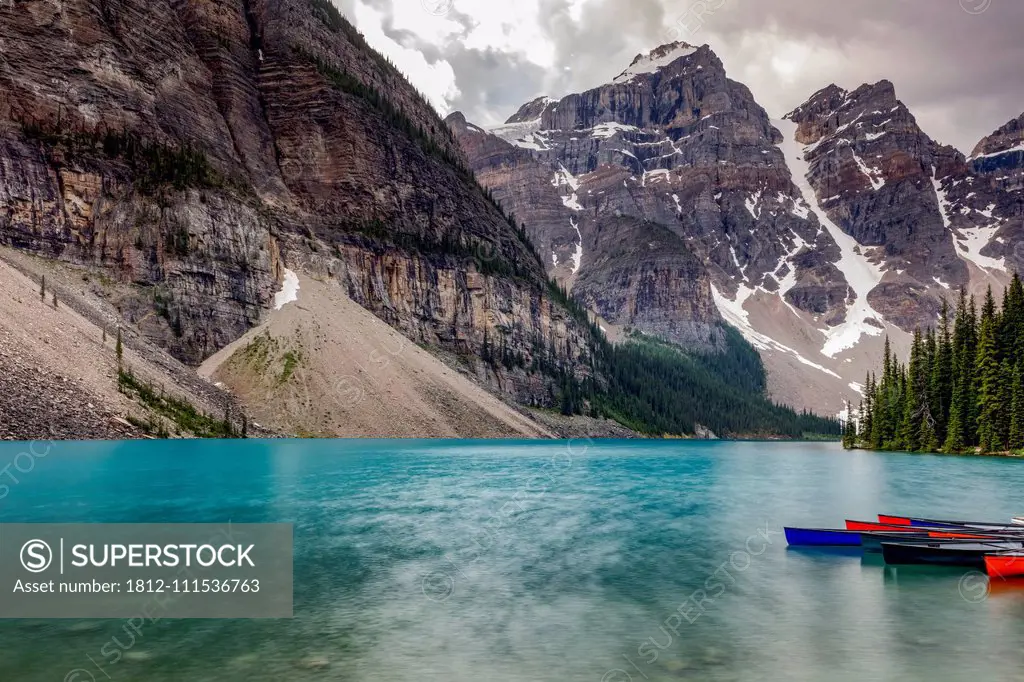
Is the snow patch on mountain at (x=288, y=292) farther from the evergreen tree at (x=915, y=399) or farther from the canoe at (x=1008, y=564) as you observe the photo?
the canoe at (x=1008, y=564)

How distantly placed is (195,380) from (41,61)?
218ft

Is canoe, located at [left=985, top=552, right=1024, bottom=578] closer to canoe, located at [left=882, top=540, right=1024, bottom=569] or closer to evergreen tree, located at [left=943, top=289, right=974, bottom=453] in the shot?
canoe, located at [left=882, top=540, right=1024, bottom=569]

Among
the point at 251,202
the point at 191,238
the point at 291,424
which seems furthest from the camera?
the point at 251,202

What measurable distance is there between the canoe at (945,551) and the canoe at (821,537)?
285 cm

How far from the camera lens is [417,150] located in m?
191

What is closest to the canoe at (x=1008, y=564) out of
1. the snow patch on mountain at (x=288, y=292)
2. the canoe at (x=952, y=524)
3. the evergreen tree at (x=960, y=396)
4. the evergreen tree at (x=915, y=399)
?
the canoe at (x=952, y=524)

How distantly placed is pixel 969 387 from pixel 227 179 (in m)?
123

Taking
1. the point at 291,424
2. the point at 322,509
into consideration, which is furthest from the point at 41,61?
the point at 322,509

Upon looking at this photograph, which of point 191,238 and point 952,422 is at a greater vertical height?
point 191,238

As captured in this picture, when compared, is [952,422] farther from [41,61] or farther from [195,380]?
[41,61]

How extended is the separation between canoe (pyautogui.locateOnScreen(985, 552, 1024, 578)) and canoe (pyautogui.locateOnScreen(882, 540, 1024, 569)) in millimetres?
714

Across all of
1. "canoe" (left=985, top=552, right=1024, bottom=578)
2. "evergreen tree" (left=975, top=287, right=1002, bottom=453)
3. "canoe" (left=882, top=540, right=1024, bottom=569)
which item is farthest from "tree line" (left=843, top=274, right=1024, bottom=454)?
"canoe" (left=985, top=552, right=1024, bottom=578)

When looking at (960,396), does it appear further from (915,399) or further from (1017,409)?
(915,399)

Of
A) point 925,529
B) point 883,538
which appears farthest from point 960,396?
point 883,538
